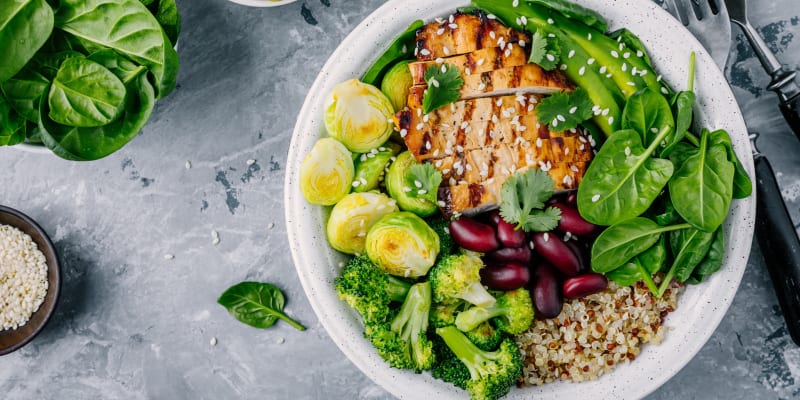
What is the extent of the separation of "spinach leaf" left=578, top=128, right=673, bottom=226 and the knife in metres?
0.70

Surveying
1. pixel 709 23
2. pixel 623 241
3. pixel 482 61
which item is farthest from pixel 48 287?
pixel 709 23

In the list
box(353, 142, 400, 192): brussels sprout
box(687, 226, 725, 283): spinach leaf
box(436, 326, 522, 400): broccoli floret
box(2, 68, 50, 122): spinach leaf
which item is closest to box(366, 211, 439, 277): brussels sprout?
box(353, 142, 400, 192): brussels sprout

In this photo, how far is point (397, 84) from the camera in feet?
8.55

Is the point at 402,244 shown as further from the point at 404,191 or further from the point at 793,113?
the point at 793,113

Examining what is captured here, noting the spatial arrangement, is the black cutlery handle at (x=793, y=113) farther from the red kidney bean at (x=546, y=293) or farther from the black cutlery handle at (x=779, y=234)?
the red kidney bean at (x=546, y=293)

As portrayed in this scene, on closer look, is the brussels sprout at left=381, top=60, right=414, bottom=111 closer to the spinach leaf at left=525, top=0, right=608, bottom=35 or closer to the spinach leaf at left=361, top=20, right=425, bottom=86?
the spinach leaf at left=361, top=20, right=425, bottom=86

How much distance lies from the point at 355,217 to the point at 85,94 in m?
1.20

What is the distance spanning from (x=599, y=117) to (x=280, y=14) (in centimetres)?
149

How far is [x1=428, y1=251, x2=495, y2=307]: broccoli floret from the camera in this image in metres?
2.42

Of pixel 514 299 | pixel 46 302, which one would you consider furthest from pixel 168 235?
pixel 514 299

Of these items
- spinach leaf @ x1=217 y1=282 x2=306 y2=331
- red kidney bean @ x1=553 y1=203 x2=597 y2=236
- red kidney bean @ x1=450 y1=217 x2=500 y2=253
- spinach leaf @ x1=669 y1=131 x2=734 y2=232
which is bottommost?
spinach leaf @ x1=217 y1=282 x2=306 y2=331

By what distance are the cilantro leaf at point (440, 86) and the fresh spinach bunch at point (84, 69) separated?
1.04 metres

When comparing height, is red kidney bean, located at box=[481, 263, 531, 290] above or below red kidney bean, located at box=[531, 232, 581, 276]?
below

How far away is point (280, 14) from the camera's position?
2996mm
